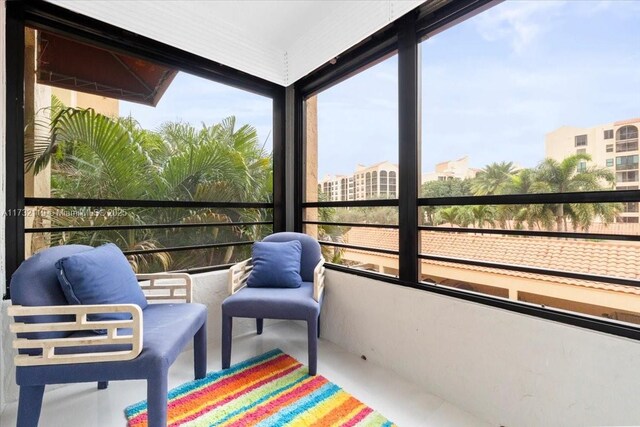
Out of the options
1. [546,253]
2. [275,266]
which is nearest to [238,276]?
[275,266]

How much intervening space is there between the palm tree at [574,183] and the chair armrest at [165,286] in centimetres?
225

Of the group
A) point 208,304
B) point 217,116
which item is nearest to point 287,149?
point 217,116

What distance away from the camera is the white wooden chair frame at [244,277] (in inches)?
83.3

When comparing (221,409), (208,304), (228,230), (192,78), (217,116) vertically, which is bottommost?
(221,409)

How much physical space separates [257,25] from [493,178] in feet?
7.40

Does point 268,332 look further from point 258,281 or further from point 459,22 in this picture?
point 459,22

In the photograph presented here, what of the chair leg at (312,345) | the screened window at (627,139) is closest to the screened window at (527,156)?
the screened window at (627,139)

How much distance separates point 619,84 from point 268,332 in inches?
111

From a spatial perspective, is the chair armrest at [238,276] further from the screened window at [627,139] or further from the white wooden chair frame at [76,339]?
the screened window at [627,139]

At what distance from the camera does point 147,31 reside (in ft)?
6.83

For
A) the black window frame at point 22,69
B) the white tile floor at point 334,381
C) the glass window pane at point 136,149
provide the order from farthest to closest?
the glass window pane at point 136,149
the black window frame at point 22,69
the white tile floor at point 334,381

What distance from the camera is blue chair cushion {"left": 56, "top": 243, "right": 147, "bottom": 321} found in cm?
141

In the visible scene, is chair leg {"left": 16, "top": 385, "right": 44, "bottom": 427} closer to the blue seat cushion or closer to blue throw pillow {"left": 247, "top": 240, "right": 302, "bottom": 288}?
the blue seat cushion

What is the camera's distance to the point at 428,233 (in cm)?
197
